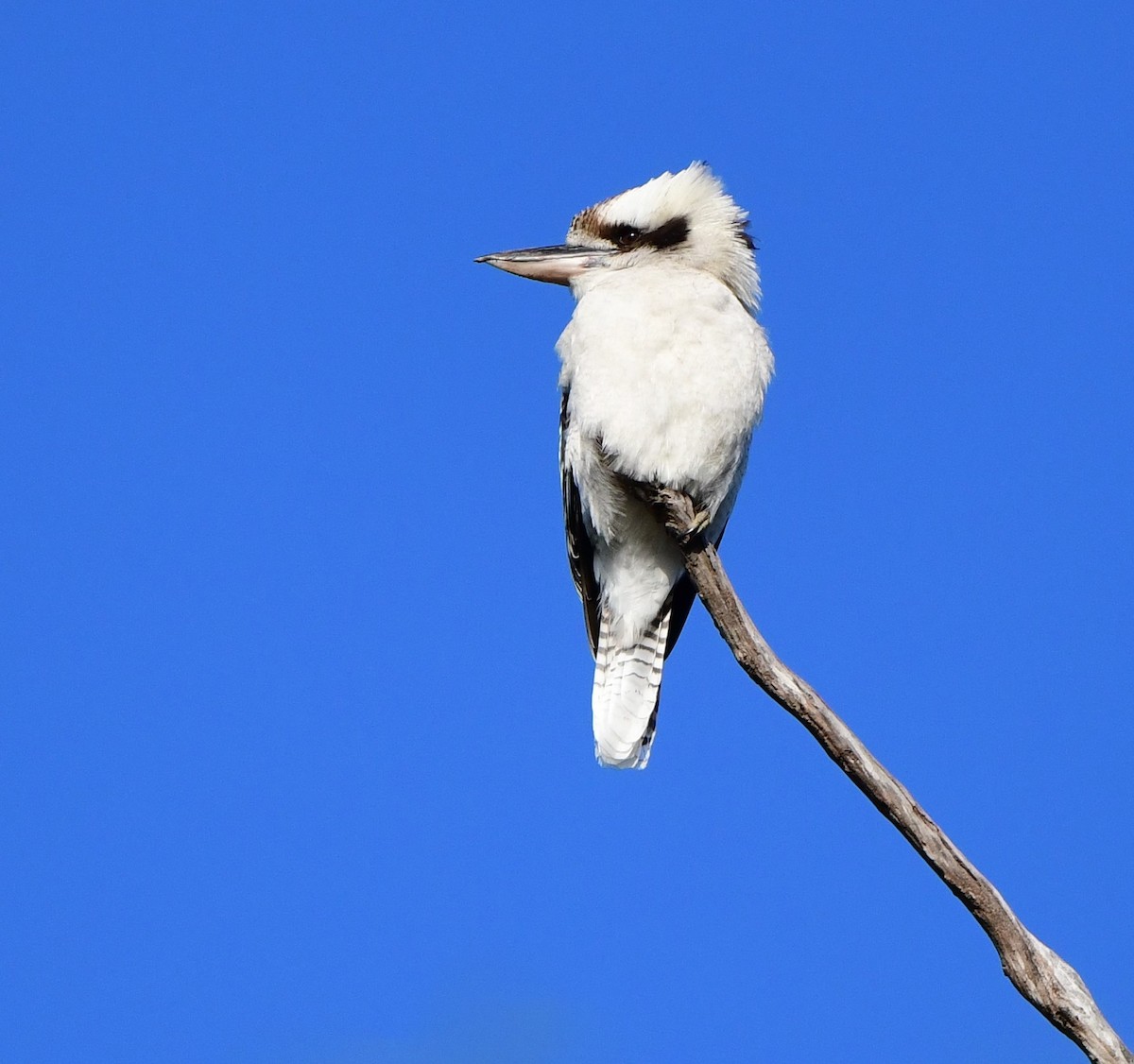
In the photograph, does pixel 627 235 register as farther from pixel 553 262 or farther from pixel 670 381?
pixel 670 381

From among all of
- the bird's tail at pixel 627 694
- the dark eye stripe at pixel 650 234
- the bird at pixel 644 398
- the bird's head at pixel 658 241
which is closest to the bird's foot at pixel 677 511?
the bird at pixel 644 398

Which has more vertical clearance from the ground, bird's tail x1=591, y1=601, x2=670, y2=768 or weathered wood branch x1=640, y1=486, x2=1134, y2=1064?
bird's tail x1=591, y1=601, x2=670, y2=768

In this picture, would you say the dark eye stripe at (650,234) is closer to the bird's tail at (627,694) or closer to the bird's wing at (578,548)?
the bird's wing at (578,548)

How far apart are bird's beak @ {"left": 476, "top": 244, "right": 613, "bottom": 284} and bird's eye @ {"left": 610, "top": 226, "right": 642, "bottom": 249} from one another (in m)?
0.06

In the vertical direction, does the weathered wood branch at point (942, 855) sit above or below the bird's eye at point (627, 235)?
below

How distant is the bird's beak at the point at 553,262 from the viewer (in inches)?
226

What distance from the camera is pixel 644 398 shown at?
5.13m

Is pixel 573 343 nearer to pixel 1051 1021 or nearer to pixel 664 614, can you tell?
pixel 664 614

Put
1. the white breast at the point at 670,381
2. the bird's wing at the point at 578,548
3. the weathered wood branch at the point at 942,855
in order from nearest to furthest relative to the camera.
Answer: the weathered wood branch at the point at 942,855, the white breast at the point at 670,381, the bird's wing at the point at 578,548

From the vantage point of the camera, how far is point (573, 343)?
538cm

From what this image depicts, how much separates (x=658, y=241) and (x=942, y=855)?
2.63m

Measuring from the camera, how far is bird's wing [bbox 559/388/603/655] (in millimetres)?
5617

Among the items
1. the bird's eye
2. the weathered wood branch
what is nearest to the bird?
the bird's eye

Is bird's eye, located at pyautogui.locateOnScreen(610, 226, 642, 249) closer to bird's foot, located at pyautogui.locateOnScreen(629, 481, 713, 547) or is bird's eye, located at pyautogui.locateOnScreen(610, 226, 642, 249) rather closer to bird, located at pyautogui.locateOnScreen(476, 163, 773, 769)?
bird, located at pyautogui.locateOnScreen(476, 163, 773, 769)
